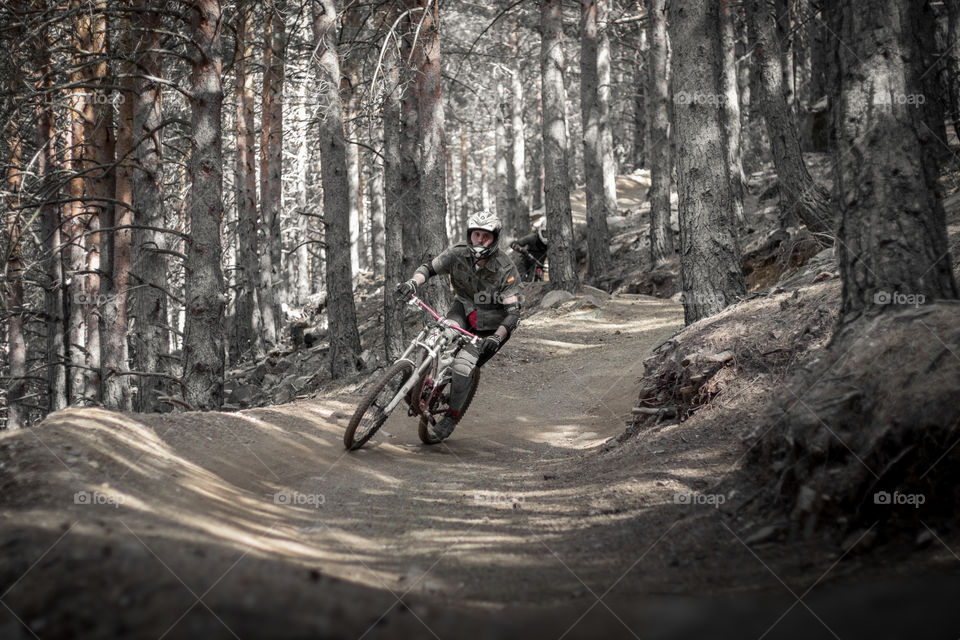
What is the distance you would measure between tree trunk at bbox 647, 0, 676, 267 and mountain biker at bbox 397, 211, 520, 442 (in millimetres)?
11369

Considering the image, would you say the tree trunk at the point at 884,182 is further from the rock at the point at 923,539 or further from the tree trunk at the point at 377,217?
the tree trunk at the point at 377,217

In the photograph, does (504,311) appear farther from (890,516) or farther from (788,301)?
(890,516)

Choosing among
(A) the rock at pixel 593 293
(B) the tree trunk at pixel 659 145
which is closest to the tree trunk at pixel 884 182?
(A) the rock at pixel 593 293

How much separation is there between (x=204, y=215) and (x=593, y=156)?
13165 millimetres

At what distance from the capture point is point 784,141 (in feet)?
44.0

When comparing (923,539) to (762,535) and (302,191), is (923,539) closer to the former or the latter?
(762,535)

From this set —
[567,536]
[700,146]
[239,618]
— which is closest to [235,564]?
[239,618]

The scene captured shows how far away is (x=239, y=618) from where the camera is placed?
271cm

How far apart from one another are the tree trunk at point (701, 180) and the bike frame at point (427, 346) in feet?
9.07

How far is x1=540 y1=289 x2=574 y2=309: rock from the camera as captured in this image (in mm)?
15885

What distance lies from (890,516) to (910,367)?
88cm

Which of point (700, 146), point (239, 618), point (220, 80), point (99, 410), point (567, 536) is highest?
point (220, 80)

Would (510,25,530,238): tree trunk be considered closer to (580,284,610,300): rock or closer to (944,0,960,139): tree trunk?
(580,284,610,300): rock

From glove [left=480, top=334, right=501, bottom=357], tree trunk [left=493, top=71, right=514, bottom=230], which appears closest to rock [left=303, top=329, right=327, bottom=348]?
tree trunk [left=493, top=71, right=514, bottom=230]
